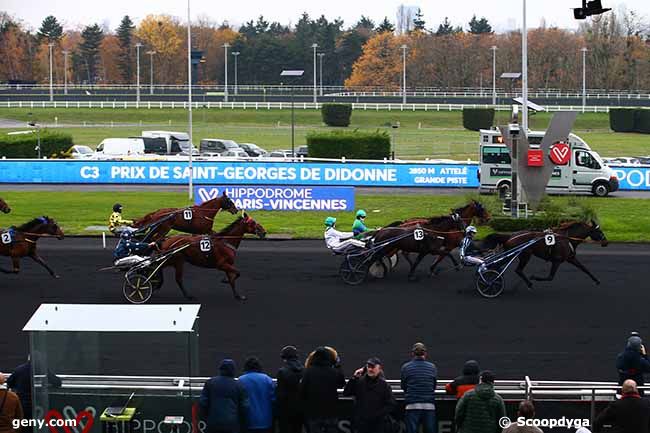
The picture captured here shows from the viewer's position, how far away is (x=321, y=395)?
10.2m

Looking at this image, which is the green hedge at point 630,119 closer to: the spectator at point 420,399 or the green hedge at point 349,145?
the green hedge at point 349,145

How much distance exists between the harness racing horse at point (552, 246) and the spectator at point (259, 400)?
31.1 ft

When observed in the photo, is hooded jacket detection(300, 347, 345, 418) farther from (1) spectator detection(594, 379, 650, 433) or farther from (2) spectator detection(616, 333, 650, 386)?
(2) spectator detection(616, 333, 650, 386)

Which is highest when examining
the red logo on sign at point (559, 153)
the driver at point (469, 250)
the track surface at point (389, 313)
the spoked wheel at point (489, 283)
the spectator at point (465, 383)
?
the red logo on sign at point (559, 153)

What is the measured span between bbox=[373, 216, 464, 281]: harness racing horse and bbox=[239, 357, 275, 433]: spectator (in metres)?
9.94

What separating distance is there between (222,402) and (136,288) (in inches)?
347

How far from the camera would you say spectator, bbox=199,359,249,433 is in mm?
9773

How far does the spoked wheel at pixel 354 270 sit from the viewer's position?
20.2m

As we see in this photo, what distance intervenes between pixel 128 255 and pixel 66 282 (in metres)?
1.91

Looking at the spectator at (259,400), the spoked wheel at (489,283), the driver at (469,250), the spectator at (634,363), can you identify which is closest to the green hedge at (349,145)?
the driver at (469,250)

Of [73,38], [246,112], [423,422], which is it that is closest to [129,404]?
[423,422]

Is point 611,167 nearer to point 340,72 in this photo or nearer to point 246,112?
point 246,112

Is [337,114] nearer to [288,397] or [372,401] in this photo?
[288,397]

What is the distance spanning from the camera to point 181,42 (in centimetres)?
11338
